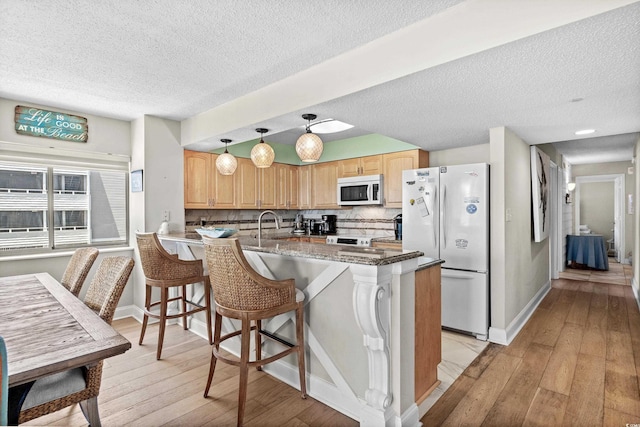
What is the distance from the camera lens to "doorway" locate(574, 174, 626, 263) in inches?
281

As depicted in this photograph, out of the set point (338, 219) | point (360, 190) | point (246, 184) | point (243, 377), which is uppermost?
point (246, 184)

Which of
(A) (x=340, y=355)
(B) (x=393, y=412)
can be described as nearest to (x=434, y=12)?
(A) (x=340, y=355)

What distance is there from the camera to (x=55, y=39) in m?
2.11

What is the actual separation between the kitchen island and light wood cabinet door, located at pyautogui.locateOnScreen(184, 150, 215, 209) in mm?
2257

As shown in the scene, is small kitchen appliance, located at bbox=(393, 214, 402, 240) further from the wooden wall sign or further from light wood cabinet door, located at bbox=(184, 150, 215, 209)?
the wooden wall sign

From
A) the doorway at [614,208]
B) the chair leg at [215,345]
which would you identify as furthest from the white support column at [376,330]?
the doorway at [614,208]

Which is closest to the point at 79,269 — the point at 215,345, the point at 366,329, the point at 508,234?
the point at 215,345

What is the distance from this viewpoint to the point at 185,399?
217cm

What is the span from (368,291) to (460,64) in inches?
53.9

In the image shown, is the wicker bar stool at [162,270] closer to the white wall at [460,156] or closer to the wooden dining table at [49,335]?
the wooden dining table at [49,335]

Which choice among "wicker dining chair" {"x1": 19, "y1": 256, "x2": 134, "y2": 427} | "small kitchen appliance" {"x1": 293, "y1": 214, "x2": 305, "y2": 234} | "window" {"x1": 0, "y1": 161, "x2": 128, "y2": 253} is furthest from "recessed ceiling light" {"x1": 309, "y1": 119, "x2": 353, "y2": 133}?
"wicker dining chair" {"x1": 19, "y1": 256, "x2": 134, "y2": 427}

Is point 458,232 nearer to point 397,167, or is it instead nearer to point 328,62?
point 397,167

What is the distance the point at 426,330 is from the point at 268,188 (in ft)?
12.0

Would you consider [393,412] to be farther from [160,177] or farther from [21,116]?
[21,116]
